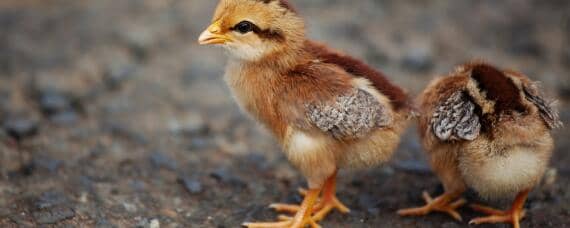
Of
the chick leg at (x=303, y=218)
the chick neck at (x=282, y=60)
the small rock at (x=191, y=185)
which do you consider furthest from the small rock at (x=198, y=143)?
the chick neck at (x=282, y=60)

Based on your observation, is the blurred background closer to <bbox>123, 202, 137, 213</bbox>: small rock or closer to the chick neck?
<bbox>123, 202, 137, 213</bbox>: small rock

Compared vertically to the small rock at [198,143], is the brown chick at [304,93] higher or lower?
higher

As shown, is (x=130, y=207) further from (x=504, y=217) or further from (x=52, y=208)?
(x=504, y=217)

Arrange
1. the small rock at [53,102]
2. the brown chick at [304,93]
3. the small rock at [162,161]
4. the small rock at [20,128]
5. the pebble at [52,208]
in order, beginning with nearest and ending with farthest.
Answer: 1. the brown chick at [304,93]
2. the pebble at [52,208]
3. the small rock at [162,161]
4. the small rock at [20,128]
5. the small rock at [53,102]

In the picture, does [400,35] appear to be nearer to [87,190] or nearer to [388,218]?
[388,218]

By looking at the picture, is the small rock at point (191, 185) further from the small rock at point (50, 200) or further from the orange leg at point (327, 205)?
the small rock at point (50, 200)

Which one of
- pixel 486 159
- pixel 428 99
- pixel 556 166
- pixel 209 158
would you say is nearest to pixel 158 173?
pixel 209 158

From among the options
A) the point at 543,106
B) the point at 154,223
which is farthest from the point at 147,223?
the point at 543,106
